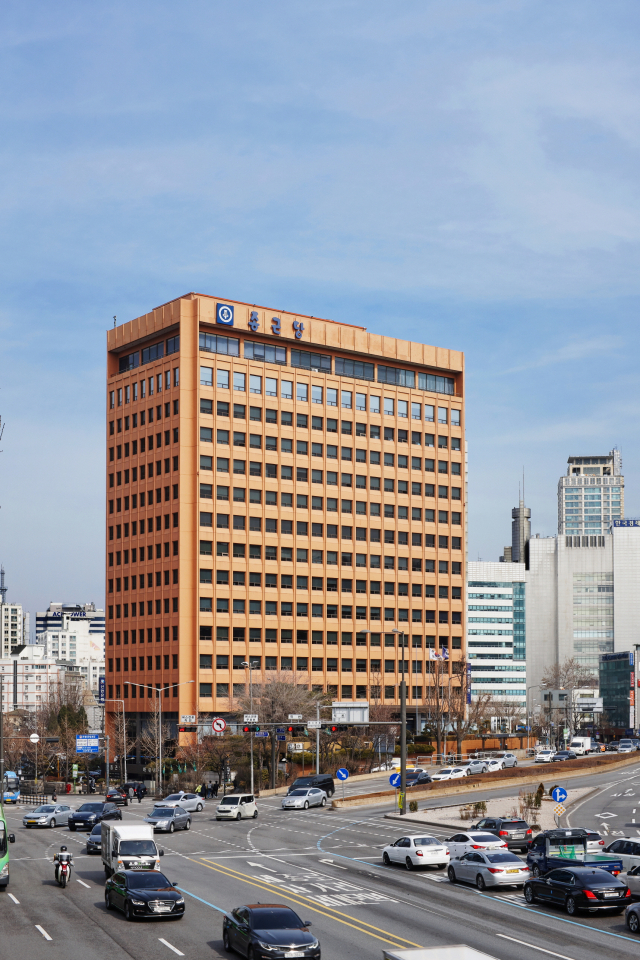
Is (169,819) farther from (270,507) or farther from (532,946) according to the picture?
(270,507)

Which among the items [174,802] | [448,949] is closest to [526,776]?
[174,802]

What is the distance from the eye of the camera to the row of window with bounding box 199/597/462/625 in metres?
122

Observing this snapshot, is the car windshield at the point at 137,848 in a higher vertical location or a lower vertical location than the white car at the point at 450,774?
higher

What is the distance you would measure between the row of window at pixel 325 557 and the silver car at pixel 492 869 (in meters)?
84.6

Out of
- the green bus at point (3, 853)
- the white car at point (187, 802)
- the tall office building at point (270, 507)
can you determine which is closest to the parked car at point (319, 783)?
the white car at point (187, 802)

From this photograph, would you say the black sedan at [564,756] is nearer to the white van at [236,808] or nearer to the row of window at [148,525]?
the row of window at [148,525]

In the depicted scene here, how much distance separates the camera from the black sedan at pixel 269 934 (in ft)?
80.1

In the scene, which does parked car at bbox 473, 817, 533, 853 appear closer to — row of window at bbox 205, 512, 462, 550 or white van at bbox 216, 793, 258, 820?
white van at bbox 216, 793, 258, 820

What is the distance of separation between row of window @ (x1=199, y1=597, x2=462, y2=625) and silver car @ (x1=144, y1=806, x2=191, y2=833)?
57881mm

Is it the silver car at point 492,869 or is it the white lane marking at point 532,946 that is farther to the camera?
the silver car at point 492,869

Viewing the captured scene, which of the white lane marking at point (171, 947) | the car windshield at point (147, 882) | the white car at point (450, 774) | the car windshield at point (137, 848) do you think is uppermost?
the car windshield at point (147, 882)

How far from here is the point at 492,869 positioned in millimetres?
37812

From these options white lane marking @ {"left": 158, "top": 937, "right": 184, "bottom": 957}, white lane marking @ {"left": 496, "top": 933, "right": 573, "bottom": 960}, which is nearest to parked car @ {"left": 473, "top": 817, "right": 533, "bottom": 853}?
white lane marking @ {"left": 496, "top": 933, "right": 573, "bottom": 960}

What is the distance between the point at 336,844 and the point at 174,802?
2554 centimetres
